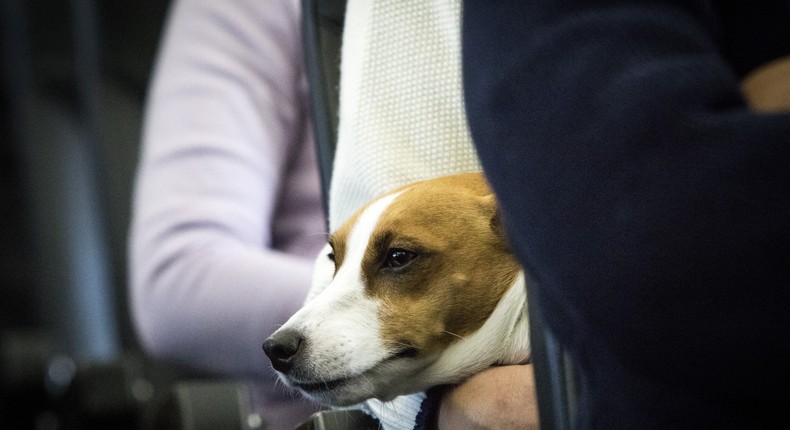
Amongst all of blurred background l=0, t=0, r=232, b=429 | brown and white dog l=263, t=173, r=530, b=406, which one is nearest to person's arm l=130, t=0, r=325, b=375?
brown and white dog l=263, t=173, r=530, b=406

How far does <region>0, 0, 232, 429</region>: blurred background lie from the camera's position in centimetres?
108

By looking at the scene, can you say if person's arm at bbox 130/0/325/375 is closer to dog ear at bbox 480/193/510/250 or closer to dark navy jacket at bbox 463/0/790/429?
dog ear at bbox 480/193/510/250

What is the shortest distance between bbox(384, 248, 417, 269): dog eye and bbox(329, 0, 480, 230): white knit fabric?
0.03 m

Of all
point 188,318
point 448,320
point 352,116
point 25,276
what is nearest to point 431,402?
point 448,320

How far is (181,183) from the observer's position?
0.75m

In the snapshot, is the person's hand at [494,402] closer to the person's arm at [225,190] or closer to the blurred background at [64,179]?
the person's arm at [225,190]

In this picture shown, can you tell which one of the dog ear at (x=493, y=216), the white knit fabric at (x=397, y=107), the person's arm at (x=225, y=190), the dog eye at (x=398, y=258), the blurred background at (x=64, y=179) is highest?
the white knit fabric at (x=397, y=107)

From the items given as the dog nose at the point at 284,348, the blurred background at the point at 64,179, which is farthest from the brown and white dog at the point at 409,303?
the blurred background at the point at 64,179

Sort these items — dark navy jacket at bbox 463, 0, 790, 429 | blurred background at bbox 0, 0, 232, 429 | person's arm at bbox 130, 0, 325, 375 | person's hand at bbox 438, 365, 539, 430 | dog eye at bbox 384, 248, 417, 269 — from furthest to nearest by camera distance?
1. blurred background at bbox 0, 0, 232, 429
2. person's arm at bbox 130, 0, 325, 375
3. dog eye at bbox 384, 248, 417, 269
4. person's hand at bbox 438, 365, 539, 430
5. dark navy jacket at bbox 463, 0, 790, 429

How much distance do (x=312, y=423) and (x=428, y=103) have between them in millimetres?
187

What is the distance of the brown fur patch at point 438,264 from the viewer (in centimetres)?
47

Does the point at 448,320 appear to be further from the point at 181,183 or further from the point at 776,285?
the point at 181,183

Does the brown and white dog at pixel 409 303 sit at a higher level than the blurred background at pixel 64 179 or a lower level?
higher

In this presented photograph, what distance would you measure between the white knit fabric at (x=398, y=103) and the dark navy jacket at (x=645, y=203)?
146 millimetres
